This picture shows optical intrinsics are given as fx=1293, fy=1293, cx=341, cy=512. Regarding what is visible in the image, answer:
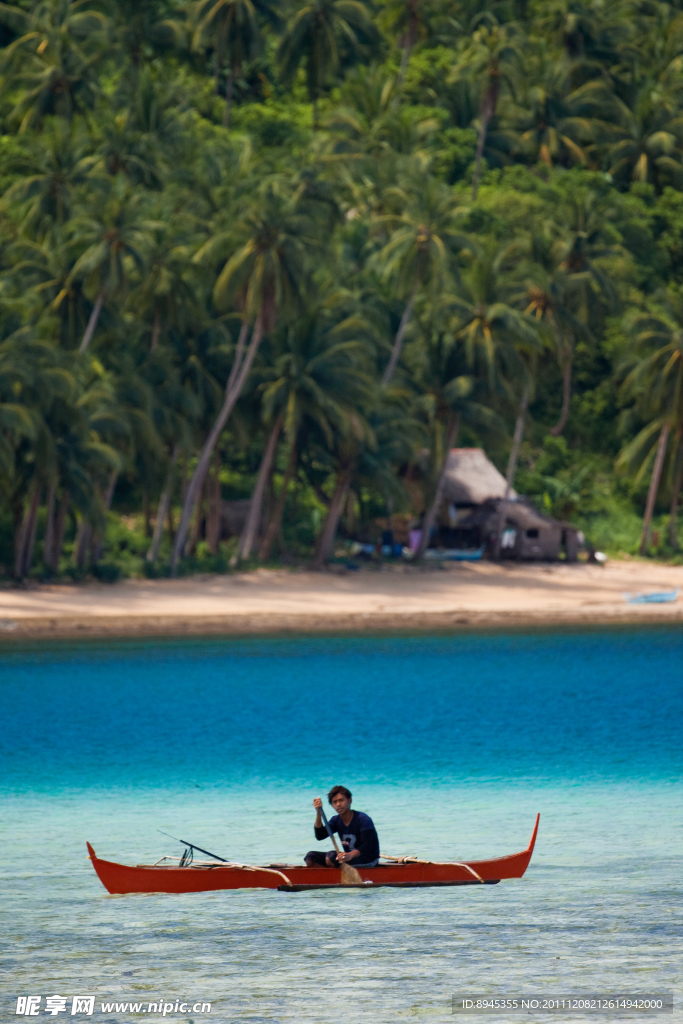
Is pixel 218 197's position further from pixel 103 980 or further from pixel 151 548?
pixel 103 980

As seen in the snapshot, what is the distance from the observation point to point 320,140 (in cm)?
6406

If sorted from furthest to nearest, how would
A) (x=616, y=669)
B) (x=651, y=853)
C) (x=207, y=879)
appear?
(x=616, y=669) < (x=651, y=853) < (x=207, y=879)

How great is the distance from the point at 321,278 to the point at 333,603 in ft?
44.6

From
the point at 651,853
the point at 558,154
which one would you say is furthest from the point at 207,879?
the point at 558,154

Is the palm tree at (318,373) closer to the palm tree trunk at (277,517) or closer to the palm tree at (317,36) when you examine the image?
the palm tree trunk at (277,517)

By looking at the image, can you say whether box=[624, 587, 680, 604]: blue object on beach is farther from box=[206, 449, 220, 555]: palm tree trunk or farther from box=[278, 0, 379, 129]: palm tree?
box=[278, 0, 379, 129]: palm tree

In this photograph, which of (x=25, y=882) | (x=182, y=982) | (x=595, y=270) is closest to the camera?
(x=182, y=982)

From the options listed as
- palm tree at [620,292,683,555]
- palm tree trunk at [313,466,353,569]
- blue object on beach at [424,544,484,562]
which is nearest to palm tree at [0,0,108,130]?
palm tree trunk at [313,466,353,569]

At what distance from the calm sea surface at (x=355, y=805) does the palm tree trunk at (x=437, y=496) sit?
1336 cm

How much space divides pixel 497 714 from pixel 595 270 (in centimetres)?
3494

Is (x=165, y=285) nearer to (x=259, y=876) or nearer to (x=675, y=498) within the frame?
(x=675, y=498)

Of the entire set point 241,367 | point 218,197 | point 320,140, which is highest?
point 320,140

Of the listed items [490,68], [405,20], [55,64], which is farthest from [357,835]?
[405,20]

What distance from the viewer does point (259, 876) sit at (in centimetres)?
1245
